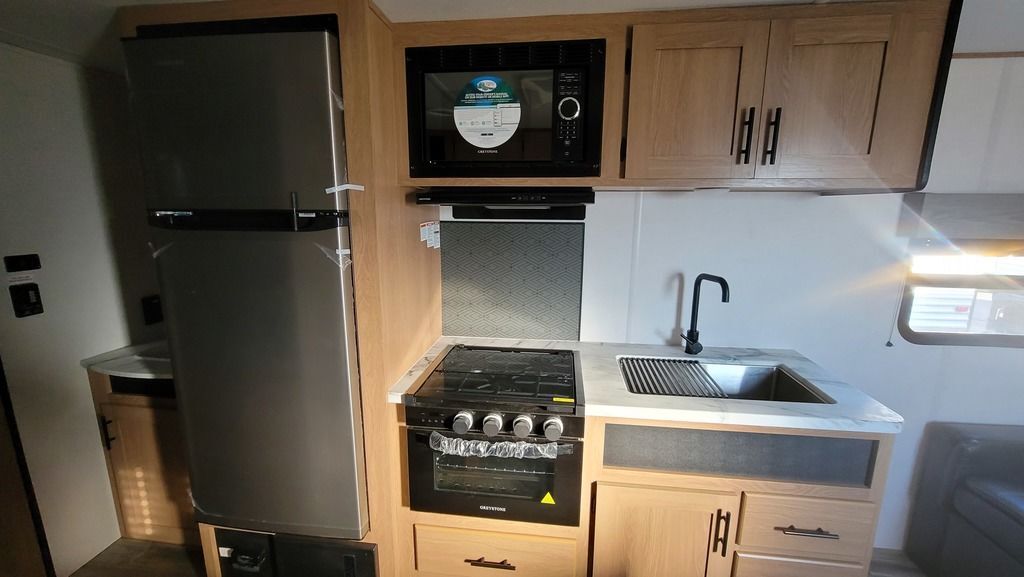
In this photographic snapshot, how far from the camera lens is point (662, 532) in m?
1.41

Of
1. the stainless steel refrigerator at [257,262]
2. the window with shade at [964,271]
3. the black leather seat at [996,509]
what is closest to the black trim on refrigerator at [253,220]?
the stainless steel refrigerator at [257,262]

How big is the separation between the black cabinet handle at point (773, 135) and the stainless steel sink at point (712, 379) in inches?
34.8

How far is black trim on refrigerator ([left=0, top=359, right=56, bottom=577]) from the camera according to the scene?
1.55 meters

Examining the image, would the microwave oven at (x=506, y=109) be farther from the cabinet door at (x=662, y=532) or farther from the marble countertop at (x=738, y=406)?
the cabinet door at (x=662, y=532)

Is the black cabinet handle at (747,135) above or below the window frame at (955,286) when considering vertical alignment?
above

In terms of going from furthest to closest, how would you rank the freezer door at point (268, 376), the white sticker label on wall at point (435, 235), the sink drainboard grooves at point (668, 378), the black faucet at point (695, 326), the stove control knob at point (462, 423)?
the white sticker label on wall at point (435, 235) < the black faucet at point (695, 326) < the sink drainboard grooves at point (668, 378) < the stove control knob at point (462, 423) < the freezer door at point (268, 376)

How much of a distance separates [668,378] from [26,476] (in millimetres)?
2655

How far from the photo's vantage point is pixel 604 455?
1433 millimetres

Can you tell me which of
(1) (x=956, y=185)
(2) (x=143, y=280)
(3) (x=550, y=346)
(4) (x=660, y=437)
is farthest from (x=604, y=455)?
(2) (x=143, y=280)

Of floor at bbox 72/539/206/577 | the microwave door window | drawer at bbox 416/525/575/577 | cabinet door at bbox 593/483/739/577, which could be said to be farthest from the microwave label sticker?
floor at bbox 72/539/206/577

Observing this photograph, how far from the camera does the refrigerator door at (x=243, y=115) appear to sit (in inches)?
45.5

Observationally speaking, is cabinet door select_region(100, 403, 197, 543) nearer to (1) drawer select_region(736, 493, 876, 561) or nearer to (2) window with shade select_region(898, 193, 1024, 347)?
(1) drawer select_region(736, 493, 876, 561)

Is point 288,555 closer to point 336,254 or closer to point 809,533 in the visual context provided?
point 336,254

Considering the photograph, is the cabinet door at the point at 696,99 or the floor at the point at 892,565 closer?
the cabinet door at the point at 696,99
